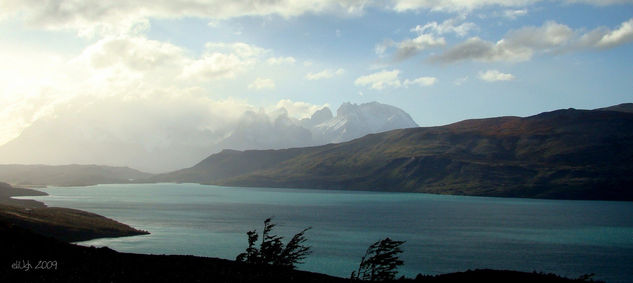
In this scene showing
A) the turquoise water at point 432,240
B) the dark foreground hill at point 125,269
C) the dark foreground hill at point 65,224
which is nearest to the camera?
the dark foreground hill at point 125,269

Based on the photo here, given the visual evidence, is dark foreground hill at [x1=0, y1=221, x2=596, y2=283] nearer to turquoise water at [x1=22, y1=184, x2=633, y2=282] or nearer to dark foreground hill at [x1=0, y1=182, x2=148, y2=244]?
turquoise water at [x1=22, y1=184, x2=633, y2=282]

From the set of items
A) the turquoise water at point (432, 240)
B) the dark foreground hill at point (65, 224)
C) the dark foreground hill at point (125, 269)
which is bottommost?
the turquoise water at point (432, 240)

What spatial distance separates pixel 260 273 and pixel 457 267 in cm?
6459

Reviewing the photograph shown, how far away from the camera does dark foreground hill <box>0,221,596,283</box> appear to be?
3591cm

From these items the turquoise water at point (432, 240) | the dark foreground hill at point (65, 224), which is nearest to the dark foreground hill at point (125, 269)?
the turquoise water at point (432, 240)

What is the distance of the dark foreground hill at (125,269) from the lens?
3591cm

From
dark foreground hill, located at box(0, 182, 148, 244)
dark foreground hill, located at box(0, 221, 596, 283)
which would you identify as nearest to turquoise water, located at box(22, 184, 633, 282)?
dark foreground hill, located at box(0, 182, 148, 244)

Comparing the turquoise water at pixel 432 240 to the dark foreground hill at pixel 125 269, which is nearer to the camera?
the dark foreground hill at pixel 125 269

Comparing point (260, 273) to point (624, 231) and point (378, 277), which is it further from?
point (624, 231)

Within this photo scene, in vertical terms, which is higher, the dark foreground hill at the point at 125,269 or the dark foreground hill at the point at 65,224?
the dark foreground hill at the point at 125,269

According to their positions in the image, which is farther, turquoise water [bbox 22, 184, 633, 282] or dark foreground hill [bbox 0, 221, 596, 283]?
turquoise water [bbox 22, 184, 633, 282]

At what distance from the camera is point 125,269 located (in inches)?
1537

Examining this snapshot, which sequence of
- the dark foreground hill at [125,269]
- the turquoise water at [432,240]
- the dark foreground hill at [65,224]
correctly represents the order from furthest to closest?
the dark foreground hill at [65,224] < the turquoise water at [432,240] < the dark foreground hill at [125,269]

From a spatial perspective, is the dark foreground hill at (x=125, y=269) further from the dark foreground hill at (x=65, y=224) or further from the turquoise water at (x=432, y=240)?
the dark foreground hill at (x=65, y=224)
